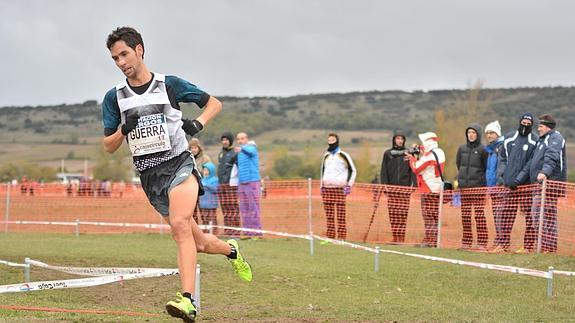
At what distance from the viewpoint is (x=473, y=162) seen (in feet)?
56.2

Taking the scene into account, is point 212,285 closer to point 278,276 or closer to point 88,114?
point 278,276

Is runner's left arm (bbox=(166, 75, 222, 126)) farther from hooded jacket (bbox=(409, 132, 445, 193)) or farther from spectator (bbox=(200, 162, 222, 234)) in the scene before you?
spectator (bbox=(200, 162, 222, 234))

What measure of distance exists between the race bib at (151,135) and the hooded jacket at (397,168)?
448 inches

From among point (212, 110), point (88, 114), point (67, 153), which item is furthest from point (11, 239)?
point (88, 114)

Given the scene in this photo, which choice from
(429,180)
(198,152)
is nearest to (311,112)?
(198,152)

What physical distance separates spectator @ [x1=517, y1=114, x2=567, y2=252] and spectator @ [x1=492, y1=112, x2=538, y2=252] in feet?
0.78

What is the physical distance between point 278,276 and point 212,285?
1.12m

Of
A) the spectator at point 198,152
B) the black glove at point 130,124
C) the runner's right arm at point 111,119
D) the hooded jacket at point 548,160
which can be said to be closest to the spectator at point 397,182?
the hooded jacket at point 548,160

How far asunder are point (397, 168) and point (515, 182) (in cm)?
370

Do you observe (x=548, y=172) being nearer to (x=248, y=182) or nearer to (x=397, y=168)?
(x=397, y=168)

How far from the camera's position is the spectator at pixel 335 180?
61.3ft

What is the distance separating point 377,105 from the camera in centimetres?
14000

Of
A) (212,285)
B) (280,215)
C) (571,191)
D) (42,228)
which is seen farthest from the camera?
(42,228)

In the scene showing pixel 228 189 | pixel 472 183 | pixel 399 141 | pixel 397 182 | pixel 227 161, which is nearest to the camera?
pixel 472 183
